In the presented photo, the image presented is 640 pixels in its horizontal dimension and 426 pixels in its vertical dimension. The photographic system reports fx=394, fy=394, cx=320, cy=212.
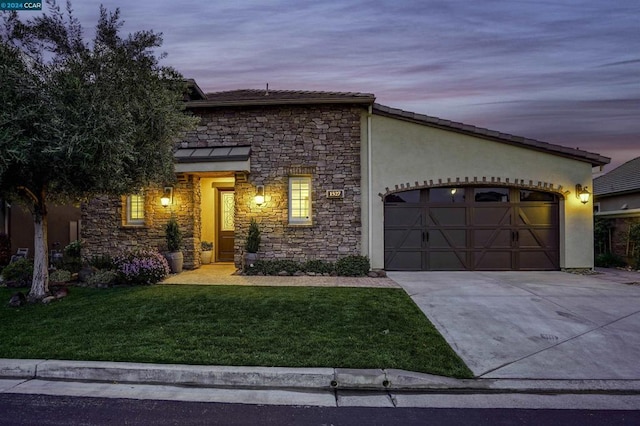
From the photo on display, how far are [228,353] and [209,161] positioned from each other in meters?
7.86

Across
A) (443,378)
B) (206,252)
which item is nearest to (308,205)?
(206,252)

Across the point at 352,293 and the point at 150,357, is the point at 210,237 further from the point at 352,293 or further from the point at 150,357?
the point at 150,357

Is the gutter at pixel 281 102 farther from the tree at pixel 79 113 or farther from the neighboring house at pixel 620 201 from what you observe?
the neighboring house at pixel 620 201

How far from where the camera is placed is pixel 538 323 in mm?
6578

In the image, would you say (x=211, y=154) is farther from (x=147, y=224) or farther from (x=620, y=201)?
(x=620, y=201)

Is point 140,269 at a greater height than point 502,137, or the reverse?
point 502,137

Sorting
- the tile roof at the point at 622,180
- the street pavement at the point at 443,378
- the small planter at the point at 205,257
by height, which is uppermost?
the tile roof at the point at 622,180

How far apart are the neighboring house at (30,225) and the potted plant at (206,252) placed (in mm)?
5940

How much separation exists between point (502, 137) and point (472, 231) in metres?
2.97

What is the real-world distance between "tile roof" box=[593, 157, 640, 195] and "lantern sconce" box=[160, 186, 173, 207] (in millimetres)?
17437

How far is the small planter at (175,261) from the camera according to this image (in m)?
11.9

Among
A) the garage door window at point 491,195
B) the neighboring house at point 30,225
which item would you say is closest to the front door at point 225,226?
the neighboring house at point 30,225

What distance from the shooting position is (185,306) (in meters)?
7.56

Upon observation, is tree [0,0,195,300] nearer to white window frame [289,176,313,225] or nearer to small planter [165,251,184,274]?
small planter [165,251,184,274]
